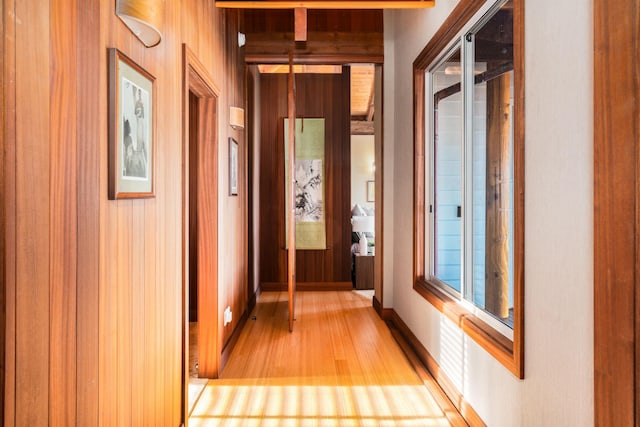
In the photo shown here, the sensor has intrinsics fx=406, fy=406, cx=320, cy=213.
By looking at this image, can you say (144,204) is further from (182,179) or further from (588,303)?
(588,303)

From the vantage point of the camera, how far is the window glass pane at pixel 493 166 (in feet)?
6.66

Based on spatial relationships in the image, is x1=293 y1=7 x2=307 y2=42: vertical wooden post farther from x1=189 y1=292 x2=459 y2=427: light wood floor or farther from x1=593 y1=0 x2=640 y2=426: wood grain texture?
x1=189 y1=292 x2=459 y2=427: light wood floor

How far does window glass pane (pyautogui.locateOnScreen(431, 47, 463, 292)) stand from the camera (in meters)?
2.72

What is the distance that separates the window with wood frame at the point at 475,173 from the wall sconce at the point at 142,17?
140 centimetres

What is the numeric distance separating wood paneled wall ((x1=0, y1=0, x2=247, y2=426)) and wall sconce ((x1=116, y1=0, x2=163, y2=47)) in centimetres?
3

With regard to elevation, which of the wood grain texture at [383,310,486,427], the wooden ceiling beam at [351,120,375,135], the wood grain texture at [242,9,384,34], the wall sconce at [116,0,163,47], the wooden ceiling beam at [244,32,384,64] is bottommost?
the wood grain texture at [383,310,486,427]

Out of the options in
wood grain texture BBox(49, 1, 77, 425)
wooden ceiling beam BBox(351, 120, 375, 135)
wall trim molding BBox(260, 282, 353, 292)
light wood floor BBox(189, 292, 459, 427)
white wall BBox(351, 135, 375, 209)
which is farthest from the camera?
white wall BBox(351, 135, 375, 209)

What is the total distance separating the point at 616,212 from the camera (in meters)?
1.11

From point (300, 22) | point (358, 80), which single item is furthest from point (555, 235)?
point (358, 80)

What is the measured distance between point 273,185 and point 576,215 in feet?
14.9

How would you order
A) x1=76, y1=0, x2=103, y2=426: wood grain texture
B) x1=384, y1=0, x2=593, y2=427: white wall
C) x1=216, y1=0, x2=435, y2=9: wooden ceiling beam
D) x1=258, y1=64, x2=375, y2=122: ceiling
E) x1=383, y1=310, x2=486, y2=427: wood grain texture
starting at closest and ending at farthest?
x1=76, y1=0, x2=103, y2=426: wood grain texture < x1=384, y1=0, x2=593, y2=427: white wall < x1=383, y1=310, x2=486, y2=427: wood grain texture < x1=216, y1=0, x2=435, y2=9: wooden ceiling beam < x1=258, y1=64, x2=375, y2=122: ceiling

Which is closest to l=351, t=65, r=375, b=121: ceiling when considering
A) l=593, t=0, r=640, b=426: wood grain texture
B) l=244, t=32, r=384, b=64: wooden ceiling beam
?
l=244, t=32, r=384, b=64: wooden ceiling beam

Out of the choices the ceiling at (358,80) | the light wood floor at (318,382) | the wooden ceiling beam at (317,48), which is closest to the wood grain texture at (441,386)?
the light wood floor at (318,382)

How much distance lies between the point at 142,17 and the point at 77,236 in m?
0.73
